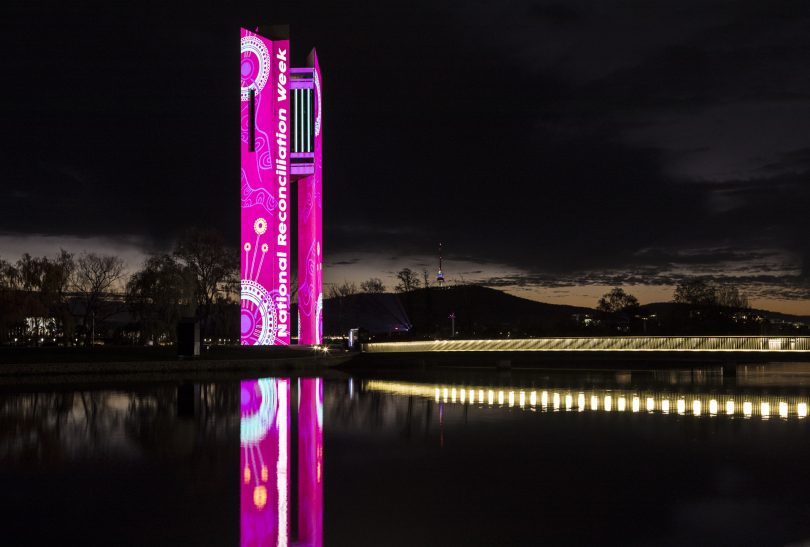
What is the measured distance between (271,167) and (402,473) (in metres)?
46.0

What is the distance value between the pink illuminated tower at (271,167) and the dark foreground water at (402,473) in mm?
29346

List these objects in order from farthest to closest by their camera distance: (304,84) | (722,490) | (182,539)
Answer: (304,84)
(722,490)
(182,539)

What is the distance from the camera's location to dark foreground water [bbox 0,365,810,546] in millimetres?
10750

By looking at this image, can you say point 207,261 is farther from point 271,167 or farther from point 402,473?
point 402,473

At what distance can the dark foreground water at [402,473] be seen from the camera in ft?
35.3

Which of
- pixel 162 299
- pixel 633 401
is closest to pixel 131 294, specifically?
pixel 162 299

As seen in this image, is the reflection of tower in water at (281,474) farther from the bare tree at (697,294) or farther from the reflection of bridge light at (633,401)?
the bare tree at (697,294)

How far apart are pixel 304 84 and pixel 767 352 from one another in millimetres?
37679

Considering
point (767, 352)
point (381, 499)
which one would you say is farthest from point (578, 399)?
point (381, 499)

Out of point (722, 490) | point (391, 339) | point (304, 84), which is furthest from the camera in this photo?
point (391, 339)

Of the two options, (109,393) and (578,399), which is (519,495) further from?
(109,393)

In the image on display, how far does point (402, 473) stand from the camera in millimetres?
15000

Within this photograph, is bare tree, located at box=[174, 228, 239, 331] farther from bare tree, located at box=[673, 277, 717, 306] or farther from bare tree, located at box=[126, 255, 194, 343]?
bare tree, located at box=[673, 277, 717, 306]

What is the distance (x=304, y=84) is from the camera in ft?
200
